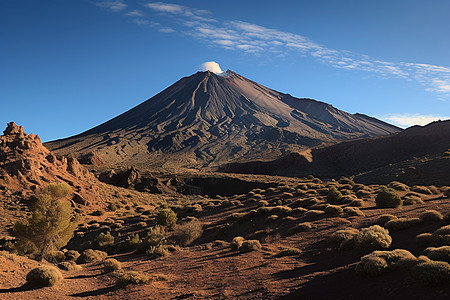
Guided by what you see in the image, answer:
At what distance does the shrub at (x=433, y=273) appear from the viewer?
6637 mm

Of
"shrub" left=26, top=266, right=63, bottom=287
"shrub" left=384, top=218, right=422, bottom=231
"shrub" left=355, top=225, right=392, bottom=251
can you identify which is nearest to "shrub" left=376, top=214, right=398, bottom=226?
"shrub" left=384, top=218, right=422, bottom=231

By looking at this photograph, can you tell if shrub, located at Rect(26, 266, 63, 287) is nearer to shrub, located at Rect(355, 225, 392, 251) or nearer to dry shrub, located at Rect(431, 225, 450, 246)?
shrub, located at Rect(355, 225, 392, 251)

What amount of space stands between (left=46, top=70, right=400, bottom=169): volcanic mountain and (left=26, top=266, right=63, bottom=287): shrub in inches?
3164

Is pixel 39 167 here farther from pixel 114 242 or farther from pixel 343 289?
pixel 343 289

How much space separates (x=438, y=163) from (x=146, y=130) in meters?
122

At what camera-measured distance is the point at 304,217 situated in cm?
1964

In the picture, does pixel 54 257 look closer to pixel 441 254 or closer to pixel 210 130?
pixel 441 254

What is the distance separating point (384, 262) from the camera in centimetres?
820

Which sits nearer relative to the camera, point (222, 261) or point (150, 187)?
point (222, 261)

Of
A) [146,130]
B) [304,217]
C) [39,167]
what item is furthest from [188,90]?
[304,217]

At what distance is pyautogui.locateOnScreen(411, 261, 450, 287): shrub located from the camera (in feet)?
21.8

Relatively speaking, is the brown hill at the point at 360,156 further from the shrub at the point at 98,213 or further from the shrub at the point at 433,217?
the shrub at the point at 433,217

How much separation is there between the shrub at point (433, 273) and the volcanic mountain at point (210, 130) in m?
86.2

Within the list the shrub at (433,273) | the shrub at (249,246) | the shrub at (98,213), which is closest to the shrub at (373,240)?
the shrub at (433,273)
